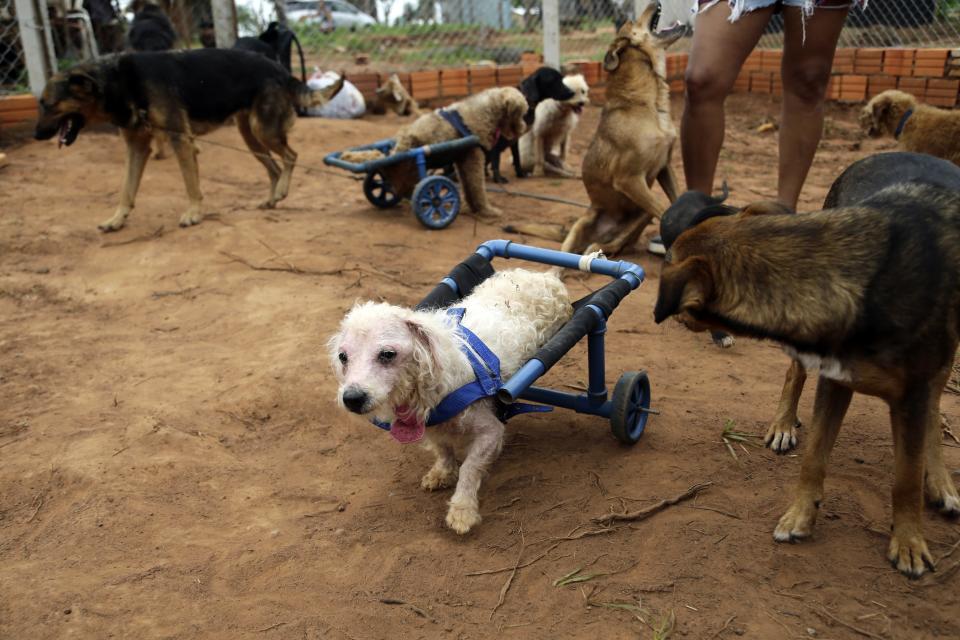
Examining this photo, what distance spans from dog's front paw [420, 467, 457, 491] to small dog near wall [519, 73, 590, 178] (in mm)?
5811

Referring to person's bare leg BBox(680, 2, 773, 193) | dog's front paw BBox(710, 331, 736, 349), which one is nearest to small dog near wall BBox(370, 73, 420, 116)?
person's bare leg BBox(680, 2, 773, 193)

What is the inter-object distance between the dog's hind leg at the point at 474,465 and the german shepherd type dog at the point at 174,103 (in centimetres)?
446

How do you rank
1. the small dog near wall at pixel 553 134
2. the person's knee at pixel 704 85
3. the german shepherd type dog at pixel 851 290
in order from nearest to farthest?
1. the german shepherd type dog at pixel 851 290
2. the person's knee at pixel 704 85
3. the small dog near wall at pixel 553 134

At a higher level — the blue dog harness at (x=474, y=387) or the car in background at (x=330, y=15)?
the car in background at (x=330, y=15)

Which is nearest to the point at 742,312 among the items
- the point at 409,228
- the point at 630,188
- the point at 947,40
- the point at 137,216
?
the point at 630,188

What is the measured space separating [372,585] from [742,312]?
1421mm

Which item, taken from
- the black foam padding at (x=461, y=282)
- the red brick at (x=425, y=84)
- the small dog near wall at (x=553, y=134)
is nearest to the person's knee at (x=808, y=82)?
the black foam padding at (x=461, y=282)

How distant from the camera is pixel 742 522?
269cm

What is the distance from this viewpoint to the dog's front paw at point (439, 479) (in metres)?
3.10

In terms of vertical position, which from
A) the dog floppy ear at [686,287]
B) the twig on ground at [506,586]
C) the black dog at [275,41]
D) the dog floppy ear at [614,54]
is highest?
the black dog at [275,41]

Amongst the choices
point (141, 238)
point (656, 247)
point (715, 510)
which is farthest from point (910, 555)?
point (141, 238)

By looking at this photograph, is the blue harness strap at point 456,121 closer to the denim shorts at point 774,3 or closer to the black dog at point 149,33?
the denim shorts at point 774,3

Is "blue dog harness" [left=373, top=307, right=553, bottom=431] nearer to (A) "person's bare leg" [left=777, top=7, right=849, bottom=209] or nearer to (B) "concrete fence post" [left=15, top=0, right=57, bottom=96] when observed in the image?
(A) "person's bare leg" [left=777, top=7, right=849, bottom=209]

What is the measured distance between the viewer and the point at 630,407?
10.3ft
